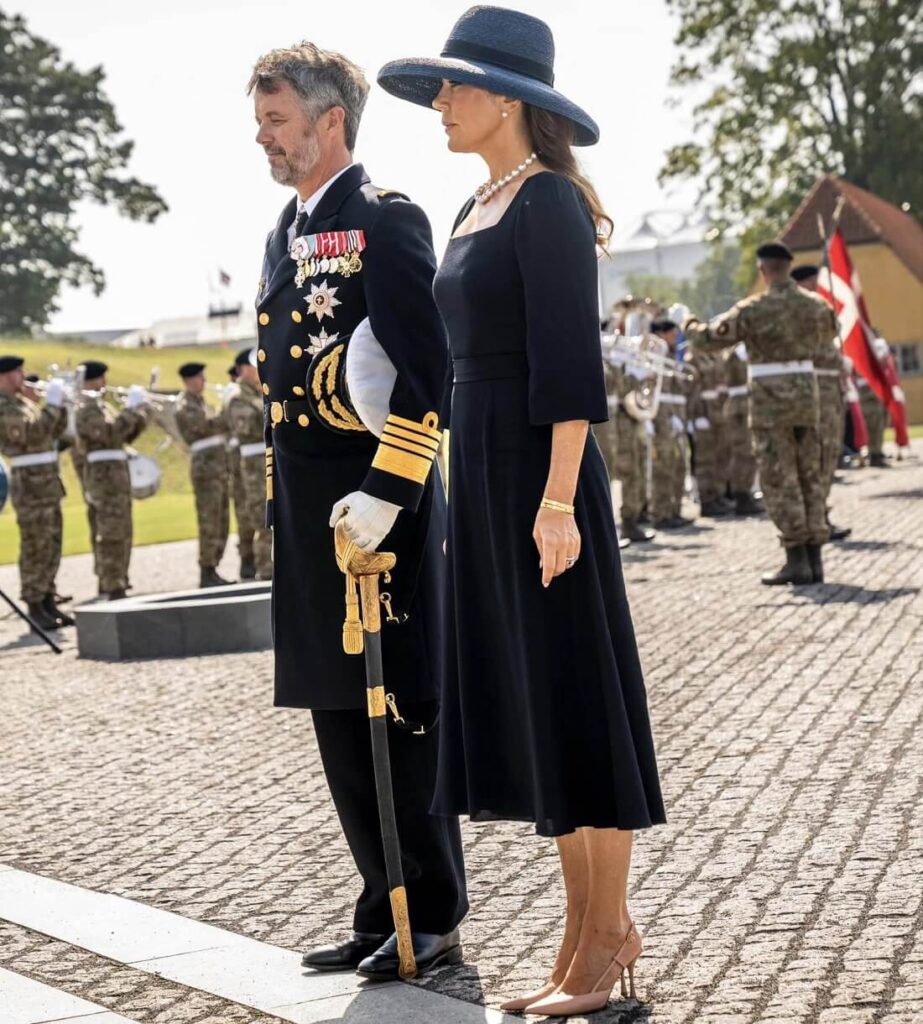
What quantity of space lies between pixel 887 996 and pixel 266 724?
5.35m

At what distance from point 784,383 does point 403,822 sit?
31.5ft

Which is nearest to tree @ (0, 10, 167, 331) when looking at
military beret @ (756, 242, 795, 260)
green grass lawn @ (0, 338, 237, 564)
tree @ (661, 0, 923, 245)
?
green grass lawn @ (0, 338, 237, 564)

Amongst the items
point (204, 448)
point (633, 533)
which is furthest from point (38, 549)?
point (633, 533)

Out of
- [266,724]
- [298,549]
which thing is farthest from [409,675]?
[266,724]

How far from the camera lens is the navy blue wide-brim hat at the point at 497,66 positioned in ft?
14.8

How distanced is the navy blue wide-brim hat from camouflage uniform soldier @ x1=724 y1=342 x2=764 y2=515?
17.4 meters

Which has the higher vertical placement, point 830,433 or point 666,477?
point 830,433

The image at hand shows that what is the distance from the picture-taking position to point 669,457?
21531 mm

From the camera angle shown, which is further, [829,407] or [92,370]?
[92,370]

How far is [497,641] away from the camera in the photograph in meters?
4.56

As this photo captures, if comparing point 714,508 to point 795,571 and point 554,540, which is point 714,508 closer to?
point 795,571

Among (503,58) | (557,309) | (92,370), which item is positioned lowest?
(557,309)

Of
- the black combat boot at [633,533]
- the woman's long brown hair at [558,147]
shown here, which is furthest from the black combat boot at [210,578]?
the woman's long brown hair at [558,147]

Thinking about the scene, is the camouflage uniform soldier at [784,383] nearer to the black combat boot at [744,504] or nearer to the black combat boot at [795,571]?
the black combat boot at [795,571]
